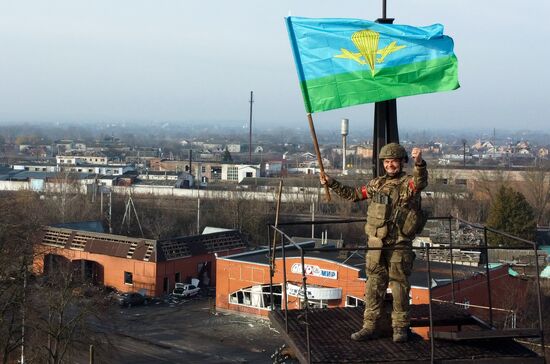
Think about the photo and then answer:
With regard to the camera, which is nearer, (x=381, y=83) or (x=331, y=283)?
(x=381, y=83)

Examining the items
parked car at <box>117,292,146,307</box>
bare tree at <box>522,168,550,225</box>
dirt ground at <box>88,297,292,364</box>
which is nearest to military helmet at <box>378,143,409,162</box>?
dirt ground at <box>88,297,292,364</box>

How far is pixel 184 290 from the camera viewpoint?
30.2m

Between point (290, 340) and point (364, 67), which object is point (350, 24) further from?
point (290, 340)

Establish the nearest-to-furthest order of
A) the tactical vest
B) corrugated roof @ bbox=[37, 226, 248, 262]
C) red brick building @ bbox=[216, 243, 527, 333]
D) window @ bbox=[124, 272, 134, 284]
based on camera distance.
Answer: the tactical vest < red brick building @ bbox=[216, 243, 527, 333] < corrugated roof @ bbox=[37, 226, 248, 262] < window @ bbox=[124, 272, 134, 284]

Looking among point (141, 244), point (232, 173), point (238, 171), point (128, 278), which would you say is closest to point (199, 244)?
point (141, 244)

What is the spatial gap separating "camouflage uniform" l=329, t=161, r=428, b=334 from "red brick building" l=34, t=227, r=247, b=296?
25118mm

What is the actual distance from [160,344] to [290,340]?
18.3 meters

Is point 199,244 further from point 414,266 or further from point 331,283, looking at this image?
point 414,266

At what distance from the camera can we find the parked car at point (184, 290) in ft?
98.8

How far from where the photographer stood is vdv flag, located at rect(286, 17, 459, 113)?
242 inches

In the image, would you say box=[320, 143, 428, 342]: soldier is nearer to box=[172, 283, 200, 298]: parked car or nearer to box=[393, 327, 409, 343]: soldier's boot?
box=[393, 327, 409, 343]: soldier's boot

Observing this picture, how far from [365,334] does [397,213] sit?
0.98 metres

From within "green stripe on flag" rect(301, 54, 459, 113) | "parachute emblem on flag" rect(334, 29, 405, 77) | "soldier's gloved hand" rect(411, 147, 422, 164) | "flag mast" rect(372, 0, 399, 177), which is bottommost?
"soldier's gloved hand" rect(411, 147, 422, 164)

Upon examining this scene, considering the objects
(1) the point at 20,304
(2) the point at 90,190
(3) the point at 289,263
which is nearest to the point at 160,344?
(3) the point at 289,263
